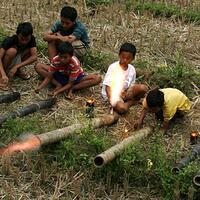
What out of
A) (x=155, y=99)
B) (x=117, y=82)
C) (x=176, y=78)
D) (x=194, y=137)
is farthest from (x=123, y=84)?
(x=194, y=137)

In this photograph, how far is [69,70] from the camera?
6.68m

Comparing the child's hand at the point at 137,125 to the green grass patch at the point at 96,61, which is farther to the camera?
the green grass patch at the point at 96,61

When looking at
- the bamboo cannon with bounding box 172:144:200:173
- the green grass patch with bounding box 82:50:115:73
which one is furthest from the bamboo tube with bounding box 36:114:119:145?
the green grass patch with bounding box 82:50:115:73

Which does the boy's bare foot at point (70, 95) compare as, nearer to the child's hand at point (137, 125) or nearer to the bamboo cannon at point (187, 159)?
the child's hand at point (137, 125)

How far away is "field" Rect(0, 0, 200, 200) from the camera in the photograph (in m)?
4.98

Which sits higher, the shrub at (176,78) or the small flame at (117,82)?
the small flame at (117,82)

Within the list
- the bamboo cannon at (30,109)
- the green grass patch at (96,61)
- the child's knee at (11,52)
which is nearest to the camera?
the bamboo cannon at (30,109)

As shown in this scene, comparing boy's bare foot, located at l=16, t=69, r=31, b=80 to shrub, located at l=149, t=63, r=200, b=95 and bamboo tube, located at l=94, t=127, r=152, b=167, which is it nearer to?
shrub, located at l=149, t=63, r=200, b=95

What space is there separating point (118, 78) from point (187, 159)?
1.79 meters

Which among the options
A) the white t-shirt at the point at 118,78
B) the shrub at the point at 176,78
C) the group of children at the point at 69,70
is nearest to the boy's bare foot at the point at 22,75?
the group of children at the point at 69,70

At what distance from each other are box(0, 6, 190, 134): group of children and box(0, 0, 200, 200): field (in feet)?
0.49

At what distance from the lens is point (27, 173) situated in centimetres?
519

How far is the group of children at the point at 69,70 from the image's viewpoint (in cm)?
641

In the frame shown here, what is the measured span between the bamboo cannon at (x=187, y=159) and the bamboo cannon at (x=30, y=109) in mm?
1883
